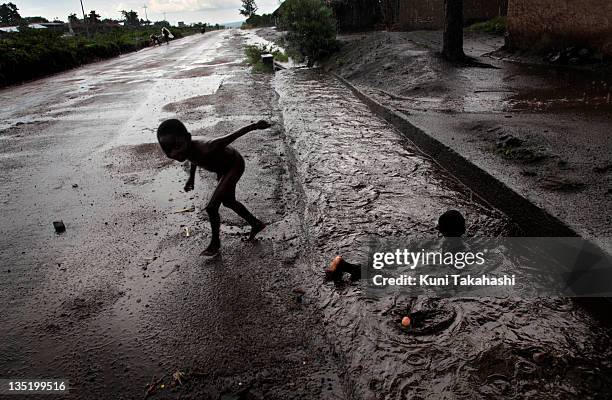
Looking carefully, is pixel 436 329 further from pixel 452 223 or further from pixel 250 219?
pixel 250 219

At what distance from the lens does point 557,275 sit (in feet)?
9.17

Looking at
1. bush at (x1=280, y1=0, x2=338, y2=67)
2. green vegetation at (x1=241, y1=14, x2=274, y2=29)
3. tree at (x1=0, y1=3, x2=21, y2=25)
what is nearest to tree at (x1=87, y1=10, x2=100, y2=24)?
tree at (x1=0, y1=3, x2=21, y2=25)

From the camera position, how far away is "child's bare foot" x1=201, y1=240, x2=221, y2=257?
3.36 meters

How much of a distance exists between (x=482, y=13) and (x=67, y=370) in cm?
2195

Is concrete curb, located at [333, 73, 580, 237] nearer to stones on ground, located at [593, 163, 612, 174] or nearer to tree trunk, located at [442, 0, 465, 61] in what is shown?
stones on ground, located at [593, 163, 612, 174]

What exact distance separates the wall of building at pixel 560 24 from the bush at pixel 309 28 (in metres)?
7.61

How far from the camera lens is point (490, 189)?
3922 millimetres

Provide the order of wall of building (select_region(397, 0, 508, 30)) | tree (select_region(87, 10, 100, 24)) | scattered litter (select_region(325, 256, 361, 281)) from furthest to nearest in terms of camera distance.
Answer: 1. tree (select_region(87, 10, 100, 24))
2. wall of building (select_region(397, 0, 508, 30))
3. scattered litter (select_region(325, 256, 361, 281))

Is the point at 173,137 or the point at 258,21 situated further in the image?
the point at 258,21

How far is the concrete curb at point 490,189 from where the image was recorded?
10.0 ft

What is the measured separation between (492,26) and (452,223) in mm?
17533

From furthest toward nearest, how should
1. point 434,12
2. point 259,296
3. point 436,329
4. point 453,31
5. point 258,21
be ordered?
point 258,21, point 434,12, point 453,31, point 259,296, point 436,329

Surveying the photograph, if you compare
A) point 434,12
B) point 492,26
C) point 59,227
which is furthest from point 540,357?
point 434,12

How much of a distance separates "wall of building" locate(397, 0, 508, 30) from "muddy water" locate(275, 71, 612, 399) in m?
18.5
